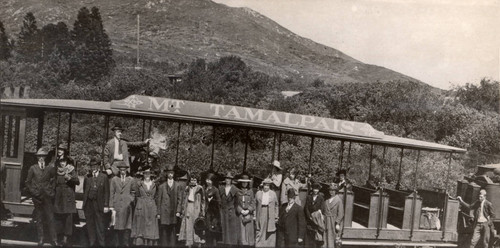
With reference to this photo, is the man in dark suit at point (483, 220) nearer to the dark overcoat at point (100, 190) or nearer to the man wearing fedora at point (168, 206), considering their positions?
the man wearing fedora at point (168, 206)

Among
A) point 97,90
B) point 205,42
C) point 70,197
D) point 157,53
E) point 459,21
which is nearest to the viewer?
point 70,197

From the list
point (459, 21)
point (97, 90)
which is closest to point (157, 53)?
point (97, 90)

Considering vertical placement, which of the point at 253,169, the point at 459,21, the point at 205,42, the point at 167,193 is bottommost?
the point at 253,169

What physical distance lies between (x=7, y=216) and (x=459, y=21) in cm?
957

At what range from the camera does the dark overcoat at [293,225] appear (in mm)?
7145

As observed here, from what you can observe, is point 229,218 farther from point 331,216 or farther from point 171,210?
point 331,216

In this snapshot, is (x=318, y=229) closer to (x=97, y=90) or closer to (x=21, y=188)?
(x=21, y=188)

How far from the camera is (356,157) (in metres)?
24.7

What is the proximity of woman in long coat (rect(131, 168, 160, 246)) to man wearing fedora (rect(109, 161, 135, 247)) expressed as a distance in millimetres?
110

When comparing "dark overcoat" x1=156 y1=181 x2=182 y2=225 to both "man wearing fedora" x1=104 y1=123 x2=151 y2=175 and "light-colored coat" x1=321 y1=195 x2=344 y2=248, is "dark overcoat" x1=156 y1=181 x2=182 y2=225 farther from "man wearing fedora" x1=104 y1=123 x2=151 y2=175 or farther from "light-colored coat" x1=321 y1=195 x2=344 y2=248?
"light-colored coat" x1=321 y1=195 x2=344 y2=248

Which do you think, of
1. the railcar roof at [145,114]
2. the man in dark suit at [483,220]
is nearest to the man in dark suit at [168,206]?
the railcar roof at [145,114]

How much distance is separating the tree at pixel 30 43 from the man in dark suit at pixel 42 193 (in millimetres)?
33943

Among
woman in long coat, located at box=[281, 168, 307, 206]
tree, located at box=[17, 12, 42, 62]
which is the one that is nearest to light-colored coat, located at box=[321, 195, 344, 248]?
woman in long coat, located at box=[281, 168, 307, 206]

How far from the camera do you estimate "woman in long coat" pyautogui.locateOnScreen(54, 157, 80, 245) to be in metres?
7.07
